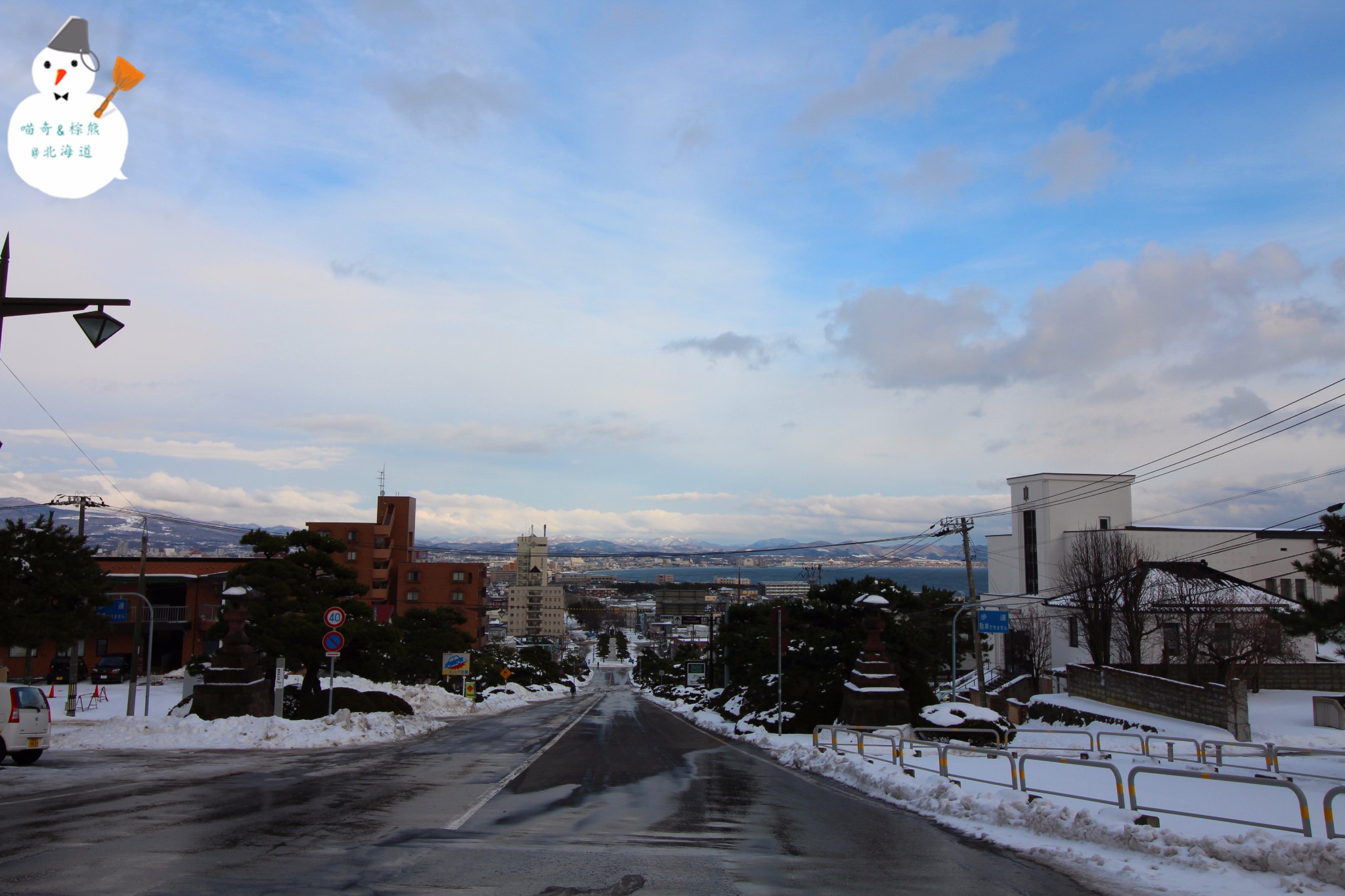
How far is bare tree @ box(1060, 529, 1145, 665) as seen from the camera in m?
49.7

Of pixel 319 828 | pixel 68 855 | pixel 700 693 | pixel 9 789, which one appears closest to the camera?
pixel 68 855

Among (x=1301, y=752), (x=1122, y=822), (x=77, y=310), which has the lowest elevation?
(x=1301, y=752)

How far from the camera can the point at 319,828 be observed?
10016 mm

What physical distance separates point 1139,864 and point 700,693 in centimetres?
6181

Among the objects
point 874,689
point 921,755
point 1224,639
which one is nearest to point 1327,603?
point 921,755

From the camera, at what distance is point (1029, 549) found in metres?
78.9

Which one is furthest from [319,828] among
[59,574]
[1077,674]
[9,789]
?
[1077,674]

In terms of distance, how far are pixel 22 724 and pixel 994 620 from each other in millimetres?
34174

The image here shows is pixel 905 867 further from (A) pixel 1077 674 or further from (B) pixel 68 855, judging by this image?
(A) pixel 1077 674

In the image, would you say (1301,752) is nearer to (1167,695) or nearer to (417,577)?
(1167,695)

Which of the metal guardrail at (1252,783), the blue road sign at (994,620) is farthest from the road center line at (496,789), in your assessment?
the blue road sign at (994,620)

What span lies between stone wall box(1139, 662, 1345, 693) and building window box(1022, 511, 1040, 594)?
108ft

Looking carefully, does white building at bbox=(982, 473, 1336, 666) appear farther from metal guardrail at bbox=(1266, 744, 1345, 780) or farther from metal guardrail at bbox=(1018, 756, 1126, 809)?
metal guardrail at bbox=(1018, 756, 1126, 809)

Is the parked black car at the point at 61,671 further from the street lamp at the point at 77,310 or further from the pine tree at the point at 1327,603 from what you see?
the pine tree at the point at 1327,603
